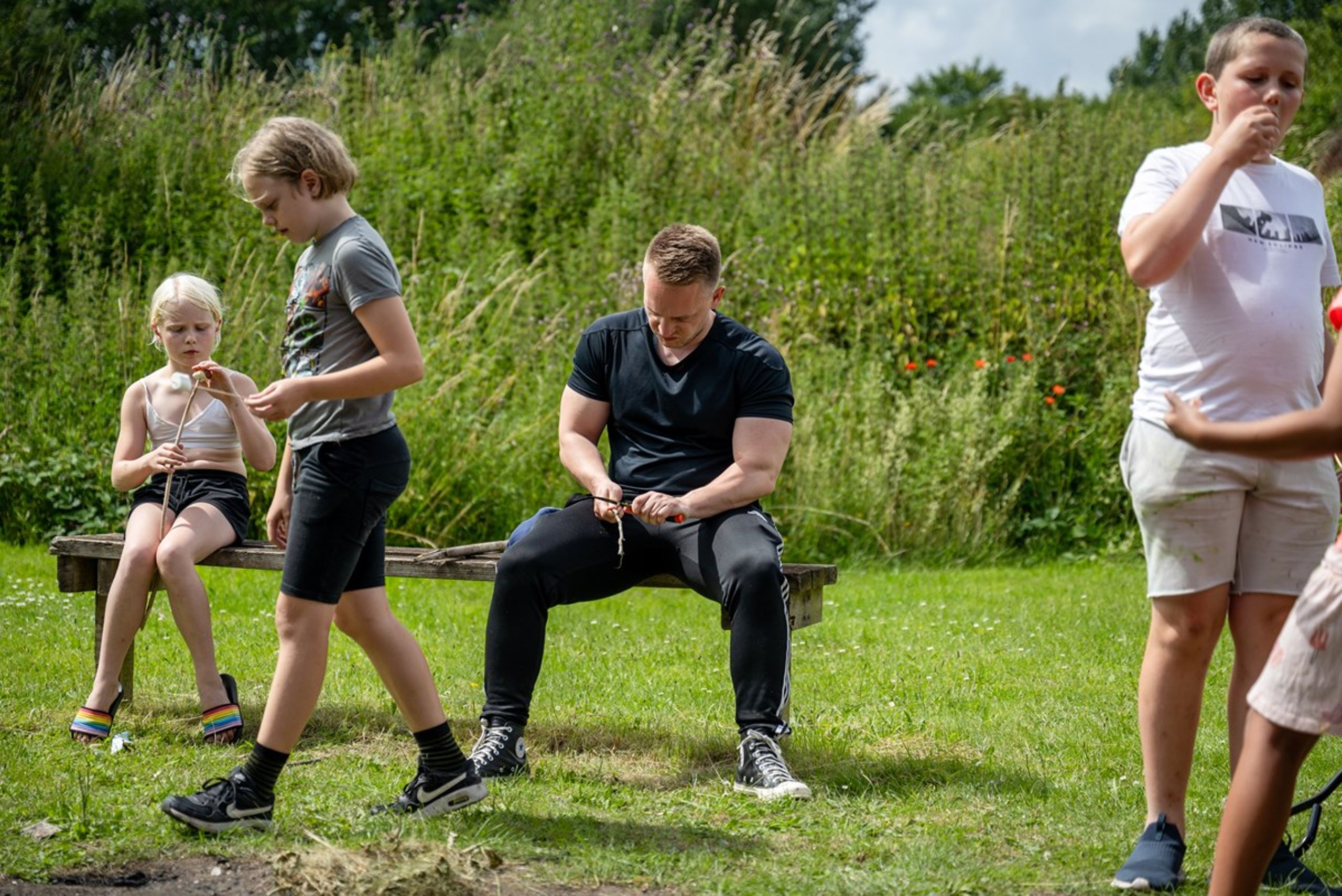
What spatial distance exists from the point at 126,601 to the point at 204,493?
441 millimetres

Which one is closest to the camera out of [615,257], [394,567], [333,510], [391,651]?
[333,510]

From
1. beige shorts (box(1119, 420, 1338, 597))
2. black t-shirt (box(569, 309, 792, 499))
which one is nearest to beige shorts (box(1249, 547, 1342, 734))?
beige shorts (box(1119, 420, 1338, 597))

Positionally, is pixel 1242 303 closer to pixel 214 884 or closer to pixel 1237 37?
pixel 1237 37

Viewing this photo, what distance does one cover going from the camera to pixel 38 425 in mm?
7988

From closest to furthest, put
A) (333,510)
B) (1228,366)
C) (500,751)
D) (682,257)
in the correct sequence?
(1228,366) < (333,510) < (500,751) < (682,257)

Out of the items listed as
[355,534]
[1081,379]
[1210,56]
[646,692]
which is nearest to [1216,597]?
[1210,56]

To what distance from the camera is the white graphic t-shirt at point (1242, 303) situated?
2.80m

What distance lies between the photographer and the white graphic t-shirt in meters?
2.80

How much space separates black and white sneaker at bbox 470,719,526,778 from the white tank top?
1.41 meters

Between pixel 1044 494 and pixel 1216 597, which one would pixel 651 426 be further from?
pixel 1044 494

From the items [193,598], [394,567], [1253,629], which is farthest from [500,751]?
[1253,629]

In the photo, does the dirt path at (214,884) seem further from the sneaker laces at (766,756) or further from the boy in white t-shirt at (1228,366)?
the boy in white t-shirt at (1228,366)

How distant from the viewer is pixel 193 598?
443 cm

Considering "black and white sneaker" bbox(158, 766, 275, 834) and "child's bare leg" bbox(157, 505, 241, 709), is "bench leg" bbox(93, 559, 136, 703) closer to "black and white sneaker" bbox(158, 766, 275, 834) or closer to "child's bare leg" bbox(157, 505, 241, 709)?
"child's bare leg" bbox(157, 505, 241, 709)
